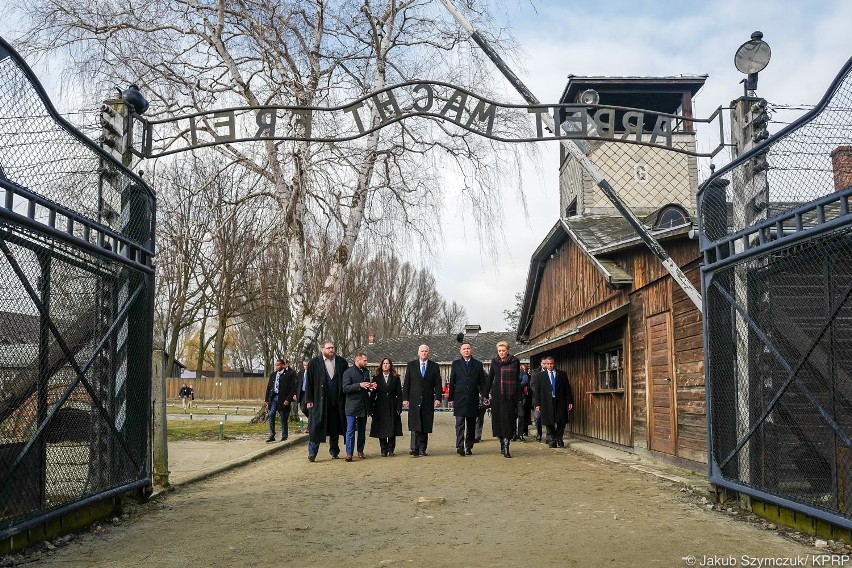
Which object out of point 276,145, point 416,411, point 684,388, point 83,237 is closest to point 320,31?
point 276,145

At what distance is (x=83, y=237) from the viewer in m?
6.88

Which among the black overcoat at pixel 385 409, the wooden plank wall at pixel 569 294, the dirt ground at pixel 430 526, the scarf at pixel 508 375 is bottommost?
the dirt ground at pixel 430 526

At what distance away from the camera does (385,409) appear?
14.7m

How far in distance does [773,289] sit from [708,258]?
1.24 meters

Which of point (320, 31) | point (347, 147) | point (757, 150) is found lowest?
point (757, 150)

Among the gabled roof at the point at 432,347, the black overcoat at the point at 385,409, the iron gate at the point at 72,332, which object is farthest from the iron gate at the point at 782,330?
the gabled roof at the point at 432,347

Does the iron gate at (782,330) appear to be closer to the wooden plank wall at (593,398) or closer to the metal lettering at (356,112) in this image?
the metal lettering at (356,112)

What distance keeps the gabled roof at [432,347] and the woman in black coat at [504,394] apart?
42.7m

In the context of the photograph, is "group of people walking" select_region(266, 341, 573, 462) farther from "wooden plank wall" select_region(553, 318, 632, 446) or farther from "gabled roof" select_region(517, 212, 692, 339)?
"gabled roof" select_region(517, 212, 692, 339)

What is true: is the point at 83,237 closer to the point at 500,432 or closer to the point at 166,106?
the point at 500,432

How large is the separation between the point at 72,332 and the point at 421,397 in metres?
8.84

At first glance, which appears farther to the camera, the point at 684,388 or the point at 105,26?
the point at 105,26

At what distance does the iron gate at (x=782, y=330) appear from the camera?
611 cm

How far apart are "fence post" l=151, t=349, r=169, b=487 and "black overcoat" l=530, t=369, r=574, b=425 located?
895 cm
